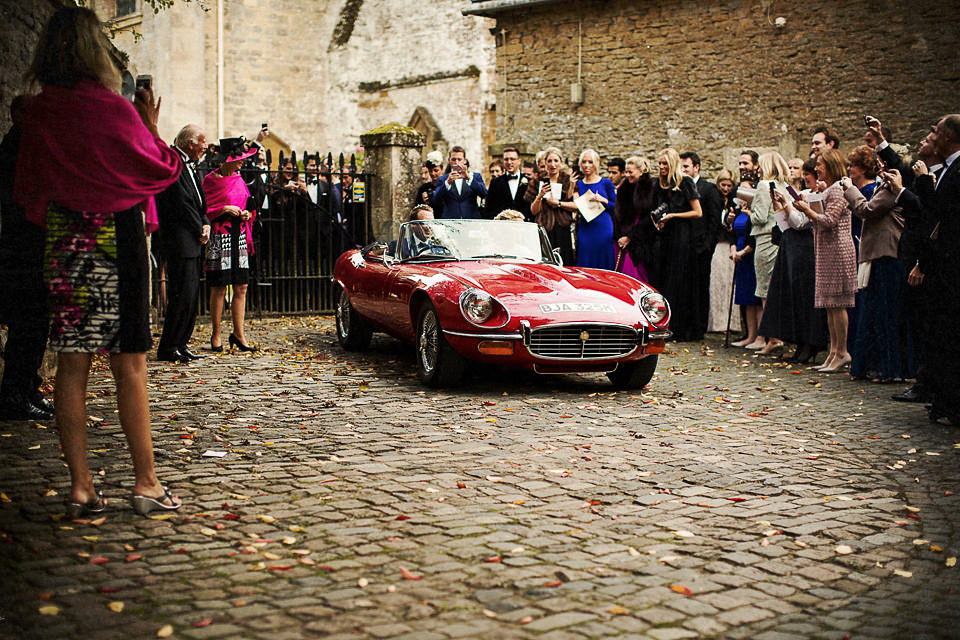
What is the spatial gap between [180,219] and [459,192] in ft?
18.4

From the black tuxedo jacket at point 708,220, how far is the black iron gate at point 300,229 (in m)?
5.55

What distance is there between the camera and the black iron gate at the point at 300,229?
15.6 m

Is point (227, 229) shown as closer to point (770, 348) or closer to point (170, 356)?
point (170, 356)

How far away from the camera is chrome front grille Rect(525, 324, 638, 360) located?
8.45m

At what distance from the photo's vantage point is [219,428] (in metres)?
6.98

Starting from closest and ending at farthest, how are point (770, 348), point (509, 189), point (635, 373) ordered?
point (635, 373) → point (770, 348) → point (509, 189)

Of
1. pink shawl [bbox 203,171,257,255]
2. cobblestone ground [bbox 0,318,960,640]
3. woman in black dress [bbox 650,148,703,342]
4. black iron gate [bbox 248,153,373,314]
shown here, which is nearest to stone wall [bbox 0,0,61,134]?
cobblestone ground [bbox 0,318,960,640]

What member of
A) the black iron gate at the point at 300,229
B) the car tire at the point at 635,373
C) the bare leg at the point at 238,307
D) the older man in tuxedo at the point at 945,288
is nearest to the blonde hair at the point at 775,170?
the car tire at the point at 635,373

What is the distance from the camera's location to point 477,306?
8.49 metres

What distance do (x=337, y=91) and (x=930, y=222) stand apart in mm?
33920

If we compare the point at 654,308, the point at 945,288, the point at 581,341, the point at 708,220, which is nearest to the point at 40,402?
the point at 581,341

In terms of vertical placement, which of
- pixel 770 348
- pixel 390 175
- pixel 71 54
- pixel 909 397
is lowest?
pixel 909 397

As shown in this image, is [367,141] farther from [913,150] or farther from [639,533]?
[639,533]

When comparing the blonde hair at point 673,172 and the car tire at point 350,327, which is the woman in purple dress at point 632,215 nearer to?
the blonde hair at point 673,172
